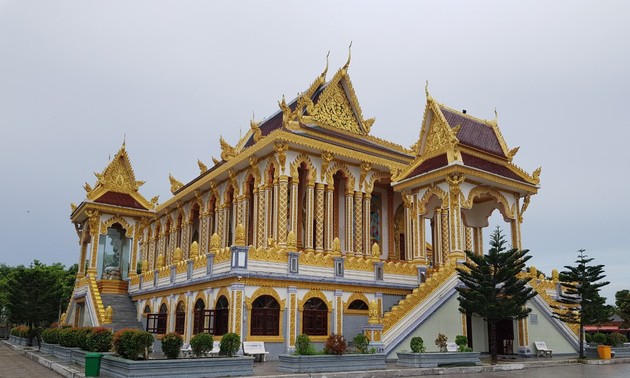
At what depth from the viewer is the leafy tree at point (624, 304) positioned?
3316 cm

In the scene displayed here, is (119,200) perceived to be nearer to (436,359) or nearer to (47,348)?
(47,348)

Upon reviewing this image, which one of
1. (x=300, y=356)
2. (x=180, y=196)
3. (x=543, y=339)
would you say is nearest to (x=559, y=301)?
(x=543, y=339)

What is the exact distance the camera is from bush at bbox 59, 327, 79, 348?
1964cm

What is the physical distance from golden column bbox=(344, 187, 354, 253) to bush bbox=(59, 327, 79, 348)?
11.7 m

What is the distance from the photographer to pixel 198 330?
20641 millimetres

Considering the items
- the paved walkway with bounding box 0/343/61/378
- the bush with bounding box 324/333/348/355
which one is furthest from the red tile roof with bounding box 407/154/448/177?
the paved walkway with bounding box 0/343/61/378

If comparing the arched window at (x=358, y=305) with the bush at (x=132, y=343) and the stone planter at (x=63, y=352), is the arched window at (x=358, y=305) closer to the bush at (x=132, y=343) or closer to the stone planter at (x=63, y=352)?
the bush at (x=132, y=343)

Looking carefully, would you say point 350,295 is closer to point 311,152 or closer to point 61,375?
point 311,152

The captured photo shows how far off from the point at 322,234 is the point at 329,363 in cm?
1034

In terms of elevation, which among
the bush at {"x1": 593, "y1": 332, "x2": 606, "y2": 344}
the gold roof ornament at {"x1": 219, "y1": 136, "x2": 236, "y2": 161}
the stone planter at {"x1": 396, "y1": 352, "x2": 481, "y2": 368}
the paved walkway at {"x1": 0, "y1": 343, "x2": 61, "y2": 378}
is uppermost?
the gold roof ornament at {"x1": 219, "y1": 136, "x2": 236, "y2": 161}

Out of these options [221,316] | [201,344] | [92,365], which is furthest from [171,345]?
[221,316]

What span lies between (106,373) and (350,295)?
30.6ft

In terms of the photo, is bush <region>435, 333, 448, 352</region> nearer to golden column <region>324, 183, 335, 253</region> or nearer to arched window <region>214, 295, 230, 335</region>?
arched window <region>214, 295, 230, 335</region>

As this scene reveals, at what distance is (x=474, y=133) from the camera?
85.3ft
